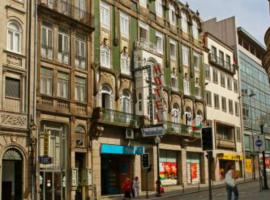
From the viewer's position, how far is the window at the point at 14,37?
3020cm

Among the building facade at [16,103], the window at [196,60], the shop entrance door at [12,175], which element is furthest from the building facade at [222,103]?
the shop entrance door at [12,175]

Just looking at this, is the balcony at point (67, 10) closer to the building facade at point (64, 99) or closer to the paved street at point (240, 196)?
the building facade at point (64, 99)

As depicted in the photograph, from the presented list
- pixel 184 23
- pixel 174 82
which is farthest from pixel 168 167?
pixel 184 23

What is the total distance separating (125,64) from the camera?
41.4 metres

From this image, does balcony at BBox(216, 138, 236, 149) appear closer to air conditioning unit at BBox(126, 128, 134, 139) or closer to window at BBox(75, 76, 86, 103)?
air conditioning unit at BBox(126, 128, 134, 139)

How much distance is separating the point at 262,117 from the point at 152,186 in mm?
36771

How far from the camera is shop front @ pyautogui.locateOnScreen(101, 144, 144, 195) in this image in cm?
3900

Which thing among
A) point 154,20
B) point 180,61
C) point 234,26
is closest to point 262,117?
point 234,26

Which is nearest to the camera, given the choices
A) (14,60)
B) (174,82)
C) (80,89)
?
(14,60)

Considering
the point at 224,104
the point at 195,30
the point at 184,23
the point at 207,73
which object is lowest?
the point at 224,104

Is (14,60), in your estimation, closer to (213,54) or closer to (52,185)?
(52,185)

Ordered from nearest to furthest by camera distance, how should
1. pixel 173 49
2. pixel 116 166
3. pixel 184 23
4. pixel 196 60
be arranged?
pixel 116 166 → pixel 173 49 → pixel 184 23 → pixel 196 60

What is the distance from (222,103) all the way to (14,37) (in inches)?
1405

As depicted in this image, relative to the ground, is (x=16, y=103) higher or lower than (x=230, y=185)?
higher
